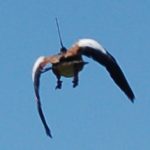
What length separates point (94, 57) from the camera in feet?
20.5

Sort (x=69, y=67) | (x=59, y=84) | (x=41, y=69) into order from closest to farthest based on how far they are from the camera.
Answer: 1. (x=69, y=67)
2. (x=59, y=84)
3. (x=41, y=69)

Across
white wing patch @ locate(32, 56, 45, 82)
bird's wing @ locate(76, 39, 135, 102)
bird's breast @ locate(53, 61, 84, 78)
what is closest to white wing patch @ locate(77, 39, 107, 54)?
bird's wing @ locate(76, 39, 135, 102)

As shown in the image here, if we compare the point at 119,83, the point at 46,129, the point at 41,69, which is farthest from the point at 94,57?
the point at 46,129

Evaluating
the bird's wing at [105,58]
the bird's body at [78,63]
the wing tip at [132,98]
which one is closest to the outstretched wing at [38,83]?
the bird's body at [78,63]

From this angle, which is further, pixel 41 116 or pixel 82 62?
pixel 41 116

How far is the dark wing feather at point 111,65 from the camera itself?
602cm

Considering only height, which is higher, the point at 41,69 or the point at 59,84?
the point at 41,69

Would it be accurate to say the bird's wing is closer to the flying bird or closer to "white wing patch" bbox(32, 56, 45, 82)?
the flying bird

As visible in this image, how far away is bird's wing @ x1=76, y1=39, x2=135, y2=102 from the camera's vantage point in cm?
603

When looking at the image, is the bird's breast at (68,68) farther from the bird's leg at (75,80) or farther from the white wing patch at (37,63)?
the white wing patch at (37,63)

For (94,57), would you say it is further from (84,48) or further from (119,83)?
(119,83)

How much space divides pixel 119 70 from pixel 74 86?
94 centimetres

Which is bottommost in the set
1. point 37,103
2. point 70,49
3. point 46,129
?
point 46,129

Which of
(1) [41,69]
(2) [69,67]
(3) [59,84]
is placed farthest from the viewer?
(1) [41,69]
